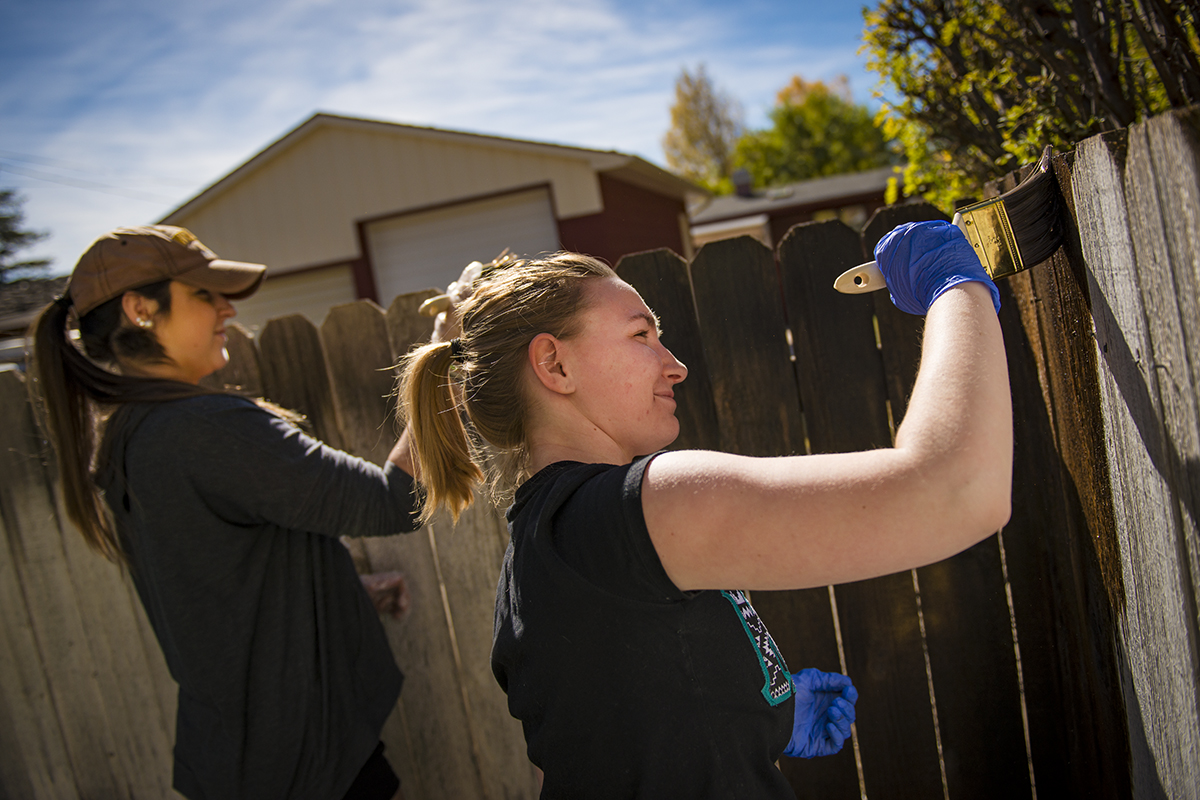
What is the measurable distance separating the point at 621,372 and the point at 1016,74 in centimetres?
200

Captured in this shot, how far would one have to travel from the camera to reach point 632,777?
116cm

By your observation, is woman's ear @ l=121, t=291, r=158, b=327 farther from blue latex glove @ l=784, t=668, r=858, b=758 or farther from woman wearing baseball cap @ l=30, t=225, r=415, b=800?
blue latex glove @ l=784, t=668, r=858, b=758

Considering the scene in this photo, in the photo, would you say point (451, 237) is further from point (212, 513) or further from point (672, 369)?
point (672, 369)

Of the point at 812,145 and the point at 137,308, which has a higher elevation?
the point at 812,145


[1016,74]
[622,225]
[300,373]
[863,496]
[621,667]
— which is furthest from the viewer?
[622,225]

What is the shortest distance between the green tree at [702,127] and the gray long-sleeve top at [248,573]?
42.3 meters

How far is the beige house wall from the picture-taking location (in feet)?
36.9

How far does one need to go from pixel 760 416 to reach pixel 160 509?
170cm

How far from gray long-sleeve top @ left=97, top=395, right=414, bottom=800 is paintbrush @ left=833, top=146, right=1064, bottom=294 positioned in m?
1.43

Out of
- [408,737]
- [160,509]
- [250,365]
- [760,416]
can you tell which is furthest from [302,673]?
[760,416]

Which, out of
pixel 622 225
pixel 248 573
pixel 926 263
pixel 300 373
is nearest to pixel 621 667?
pixel 926 263

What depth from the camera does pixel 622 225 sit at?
1250cm

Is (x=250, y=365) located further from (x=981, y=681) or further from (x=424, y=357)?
(x=981, y=681)

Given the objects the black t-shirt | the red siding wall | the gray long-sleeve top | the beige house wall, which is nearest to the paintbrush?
the black t-shirt
